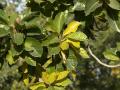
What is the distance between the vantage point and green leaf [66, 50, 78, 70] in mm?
2289

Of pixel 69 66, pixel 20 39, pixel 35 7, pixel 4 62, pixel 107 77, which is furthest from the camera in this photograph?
pixel 107 77

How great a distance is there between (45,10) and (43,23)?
0.63 ft

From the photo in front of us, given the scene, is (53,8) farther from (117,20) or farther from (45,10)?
(117,20)

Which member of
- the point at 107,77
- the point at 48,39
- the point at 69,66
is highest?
the point at 48,39

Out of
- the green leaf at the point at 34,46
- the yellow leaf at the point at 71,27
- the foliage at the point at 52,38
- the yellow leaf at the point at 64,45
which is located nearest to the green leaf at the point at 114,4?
the foliage at the point at 52,38

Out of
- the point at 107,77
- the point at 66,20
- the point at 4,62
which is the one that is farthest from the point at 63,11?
the point at 107,77

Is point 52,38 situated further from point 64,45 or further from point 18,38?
point 18,38

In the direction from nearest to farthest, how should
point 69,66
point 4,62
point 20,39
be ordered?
point 20,39, point 69,66, point 4,62

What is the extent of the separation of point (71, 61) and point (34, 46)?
0.79 ft

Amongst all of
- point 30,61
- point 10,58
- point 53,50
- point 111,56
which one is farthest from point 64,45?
point 111,56

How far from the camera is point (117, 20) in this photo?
2.30m

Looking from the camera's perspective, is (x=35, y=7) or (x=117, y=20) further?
(x=35, y=7)

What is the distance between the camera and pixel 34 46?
2205 millimetres

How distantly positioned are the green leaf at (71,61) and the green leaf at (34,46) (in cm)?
19
